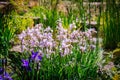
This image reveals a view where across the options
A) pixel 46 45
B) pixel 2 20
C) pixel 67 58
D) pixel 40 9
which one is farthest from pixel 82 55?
pixel 40 9

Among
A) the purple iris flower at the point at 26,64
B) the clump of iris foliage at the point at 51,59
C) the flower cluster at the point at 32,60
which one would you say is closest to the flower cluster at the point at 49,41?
the clump of iris foliage at the point at 51,59

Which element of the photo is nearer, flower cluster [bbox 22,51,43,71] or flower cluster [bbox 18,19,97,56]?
flower cluster [bbox 22,51,43,71]

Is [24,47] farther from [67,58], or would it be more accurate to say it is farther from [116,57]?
[116,57]

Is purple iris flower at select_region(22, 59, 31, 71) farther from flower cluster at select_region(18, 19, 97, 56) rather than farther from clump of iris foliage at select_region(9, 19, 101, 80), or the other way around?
flower cluster at select_region(18, 19, 97, 56)

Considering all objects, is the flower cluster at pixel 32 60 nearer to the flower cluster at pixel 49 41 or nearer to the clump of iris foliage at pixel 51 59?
the clump of iris foliage at pixel 51 59

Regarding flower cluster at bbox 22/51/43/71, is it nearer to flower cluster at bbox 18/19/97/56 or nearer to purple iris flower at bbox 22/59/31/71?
purple iris flower at bbox 22/59/31/71

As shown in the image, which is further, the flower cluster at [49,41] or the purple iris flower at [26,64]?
the flower cluster at [49,41]

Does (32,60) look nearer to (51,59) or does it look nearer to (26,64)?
(26,64)

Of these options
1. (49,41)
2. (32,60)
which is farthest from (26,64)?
(49,41)

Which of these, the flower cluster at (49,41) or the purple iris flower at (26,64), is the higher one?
the flower cluster at (49,41)

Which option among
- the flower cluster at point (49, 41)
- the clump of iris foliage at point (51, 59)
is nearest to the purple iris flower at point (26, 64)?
the clump of iris foliage at point (51, 59)

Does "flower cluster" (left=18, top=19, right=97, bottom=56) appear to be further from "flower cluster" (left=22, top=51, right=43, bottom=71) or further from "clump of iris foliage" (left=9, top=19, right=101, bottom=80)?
"flower cluster" (left=22, top=51, right=43, bottom=71)

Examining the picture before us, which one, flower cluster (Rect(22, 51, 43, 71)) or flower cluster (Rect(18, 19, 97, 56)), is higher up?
flower cluster (Rect(18, 19, 97, 56))

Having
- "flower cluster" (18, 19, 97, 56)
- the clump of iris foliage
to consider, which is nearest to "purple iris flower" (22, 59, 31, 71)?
the clump of iris foliage
